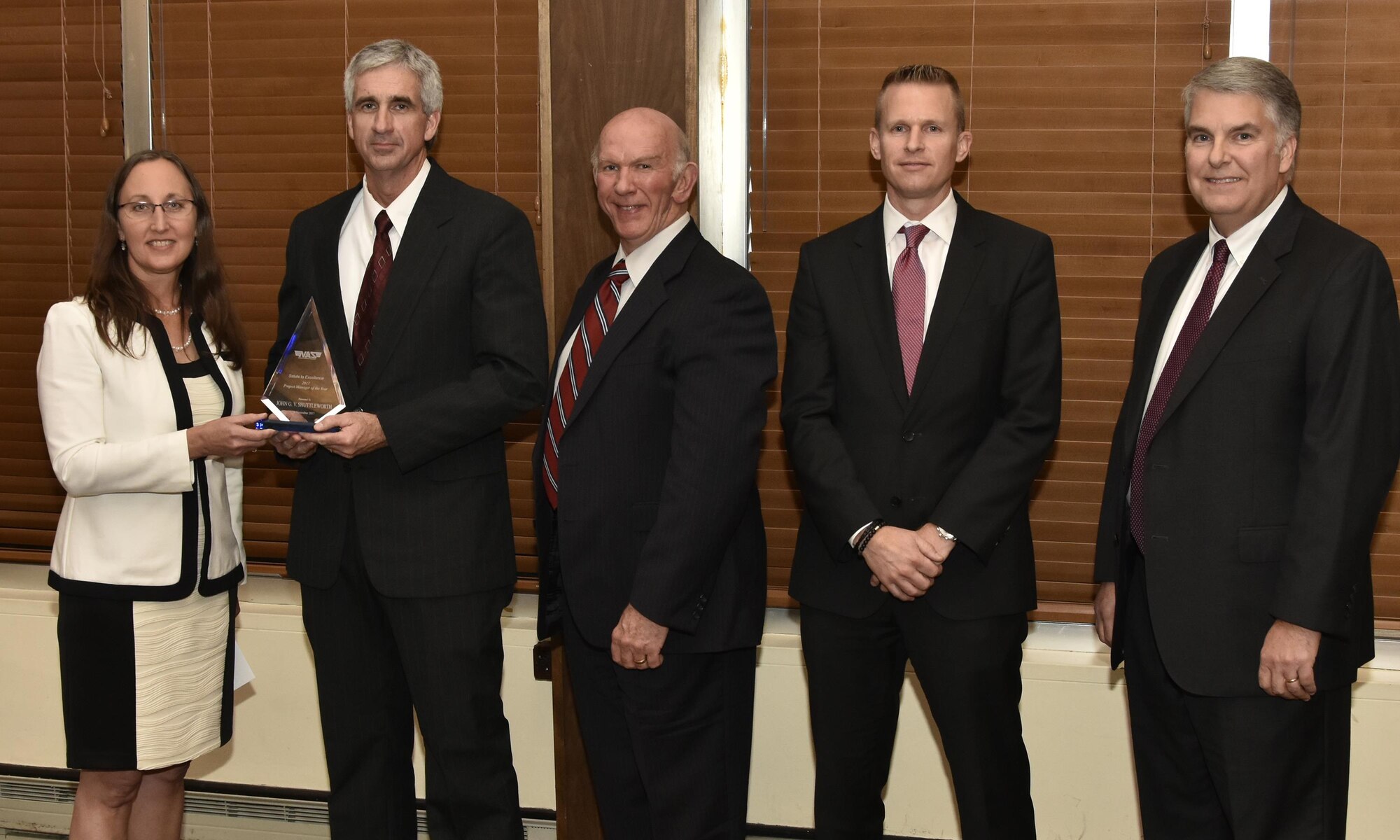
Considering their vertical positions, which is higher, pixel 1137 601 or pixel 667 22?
pixel 667 22

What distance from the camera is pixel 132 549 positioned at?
2.28 meters

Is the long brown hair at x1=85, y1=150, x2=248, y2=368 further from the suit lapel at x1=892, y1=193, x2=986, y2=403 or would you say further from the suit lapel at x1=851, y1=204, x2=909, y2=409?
the suit lapel at x1=892, y1=193, x2=986, y2=403

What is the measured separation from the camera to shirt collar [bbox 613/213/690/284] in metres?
2.30

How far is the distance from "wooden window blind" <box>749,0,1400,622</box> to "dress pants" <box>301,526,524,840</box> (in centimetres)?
110

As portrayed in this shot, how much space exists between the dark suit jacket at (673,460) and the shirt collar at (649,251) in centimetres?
4

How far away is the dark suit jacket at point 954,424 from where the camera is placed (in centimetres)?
214

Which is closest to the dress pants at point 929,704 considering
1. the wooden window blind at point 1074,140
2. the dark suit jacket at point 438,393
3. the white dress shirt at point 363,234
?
the dark suit jacket at point 438,393

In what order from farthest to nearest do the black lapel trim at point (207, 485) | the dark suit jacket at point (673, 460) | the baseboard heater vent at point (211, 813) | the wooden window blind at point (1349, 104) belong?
the baseboard heater vent at point (211, 813)
the wooden window blind at point (1349, 104)
the black lapel trim at point (207, 485)
the dark suit jacket at point (673, 460)

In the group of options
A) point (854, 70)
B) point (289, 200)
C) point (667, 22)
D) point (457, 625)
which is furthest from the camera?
point (289, 200)

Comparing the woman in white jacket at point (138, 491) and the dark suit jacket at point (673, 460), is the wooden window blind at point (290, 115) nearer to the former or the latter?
the woman in white jacket at point (138, 491)

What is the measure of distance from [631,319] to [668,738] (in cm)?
81

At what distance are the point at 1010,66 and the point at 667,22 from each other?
0.91 m

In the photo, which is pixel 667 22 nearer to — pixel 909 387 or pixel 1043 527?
pixel 909 387

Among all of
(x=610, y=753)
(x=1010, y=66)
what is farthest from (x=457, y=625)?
(x=1010, y=66)
